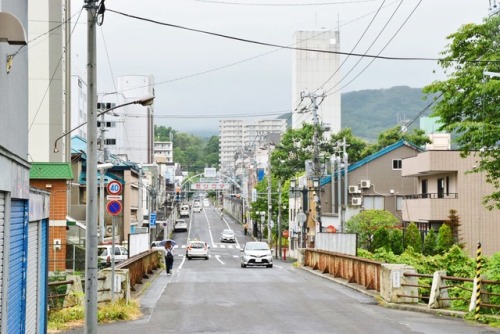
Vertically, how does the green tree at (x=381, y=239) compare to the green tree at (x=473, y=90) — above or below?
below

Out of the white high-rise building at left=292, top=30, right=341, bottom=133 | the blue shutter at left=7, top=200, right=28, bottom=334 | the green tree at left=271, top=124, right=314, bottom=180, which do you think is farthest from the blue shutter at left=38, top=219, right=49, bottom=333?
the white high-rise building at left=292, top=30, right=341, bottom=133

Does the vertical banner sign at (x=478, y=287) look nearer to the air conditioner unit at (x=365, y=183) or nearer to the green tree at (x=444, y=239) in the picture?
the green tree at (x=444, y=239)

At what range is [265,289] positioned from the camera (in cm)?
3047

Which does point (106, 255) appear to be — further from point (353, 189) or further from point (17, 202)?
point (17, 202)

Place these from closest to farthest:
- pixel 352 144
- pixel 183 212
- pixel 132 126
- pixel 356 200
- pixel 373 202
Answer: pixel 356 200
pixel 373 202
pixel 352 144
pixel 132 126
pixel 183 212

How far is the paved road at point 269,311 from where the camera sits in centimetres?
1898

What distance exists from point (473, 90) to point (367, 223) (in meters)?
25.9

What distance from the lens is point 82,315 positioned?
20.4 m

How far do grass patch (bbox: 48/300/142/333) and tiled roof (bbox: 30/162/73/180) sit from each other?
1142 cm

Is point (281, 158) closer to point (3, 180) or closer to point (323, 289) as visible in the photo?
point (323, 289)

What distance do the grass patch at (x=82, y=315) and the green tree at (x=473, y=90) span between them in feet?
44.4

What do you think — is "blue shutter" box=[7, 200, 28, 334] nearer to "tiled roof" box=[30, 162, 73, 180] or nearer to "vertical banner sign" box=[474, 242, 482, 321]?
"vertical banner sign" box=[474, 242, 482, 321]

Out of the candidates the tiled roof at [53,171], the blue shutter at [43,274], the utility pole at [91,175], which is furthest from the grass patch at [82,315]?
the tiled roof at [53,171]

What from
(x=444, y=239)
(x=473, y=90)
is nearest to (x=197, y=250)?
(x=444, y=239)
